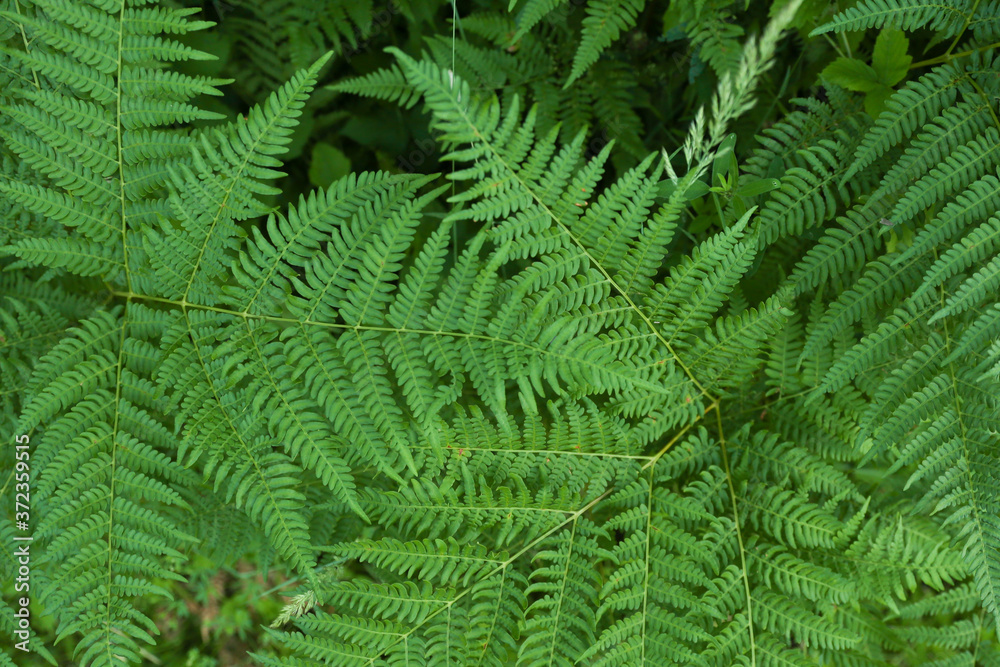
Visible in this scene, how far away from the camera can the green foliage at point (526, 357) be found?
6.84ft

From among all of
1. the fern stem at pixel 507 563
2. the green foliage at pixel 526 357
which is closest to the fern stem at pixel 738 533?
the green foliage at pixel 526 357

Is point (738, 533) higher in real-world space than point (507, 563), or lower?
higher

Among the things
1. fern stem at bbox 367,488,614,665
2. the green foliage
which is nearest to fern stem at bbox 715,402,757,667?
the green foliage

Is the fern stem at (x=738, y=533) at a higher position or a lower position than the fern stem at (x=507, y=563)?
higher

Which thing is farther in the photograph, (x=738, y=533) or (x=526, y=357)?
(x=738, y=533)

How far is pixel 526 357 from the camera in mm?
2041

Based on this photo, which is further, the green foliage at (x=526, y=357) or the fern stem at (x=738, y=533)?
the fern stem at (x=738, y=533)

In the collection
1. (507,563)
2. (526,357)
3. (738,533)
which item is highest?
(526,357)

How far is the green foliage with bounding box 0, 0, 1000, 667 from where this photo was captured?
6.84ft

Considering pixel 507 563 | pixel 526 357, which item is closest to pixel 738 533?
pixel 507 563

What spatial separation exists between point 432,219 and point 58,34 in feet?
5.48

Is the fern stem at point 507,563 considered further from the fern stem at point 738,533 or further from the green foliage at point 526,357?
the fern stem at point 738,533

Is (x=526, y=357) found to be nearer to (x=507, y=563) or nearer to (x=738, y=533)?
(x=507, y=563)

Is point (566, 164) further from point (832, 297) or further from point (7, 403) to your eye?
point (7, 403)
